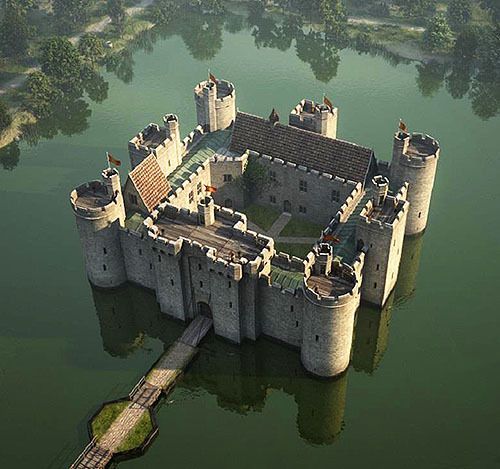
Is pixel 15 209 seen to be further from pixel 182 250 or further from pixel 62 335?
pixel 182 250

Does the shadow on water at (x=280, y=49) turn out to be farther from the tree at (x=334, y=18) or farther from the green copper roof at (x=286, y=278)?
the green copper roof at (x=286, y=278)

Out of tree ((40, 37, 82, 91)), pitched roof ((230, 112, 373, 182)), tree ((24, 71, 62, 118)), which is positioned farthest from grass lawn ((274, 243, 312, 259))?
tree ((40, 37, 82, 91))

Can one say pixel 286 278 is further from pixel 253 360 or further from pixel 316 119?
pixel 316 119

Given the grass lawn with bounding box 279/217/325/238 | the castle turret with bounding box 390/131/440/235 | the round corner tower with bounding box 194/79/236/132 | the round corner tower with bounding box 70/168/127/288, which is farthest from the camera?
the round corner tower with bounding box 194/79/236/132

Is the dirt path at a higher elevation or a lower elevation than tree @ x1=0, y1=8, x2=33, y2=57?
lower

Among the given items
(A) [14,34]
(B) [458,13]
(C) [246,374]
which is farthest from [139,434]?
(B) [458,13]

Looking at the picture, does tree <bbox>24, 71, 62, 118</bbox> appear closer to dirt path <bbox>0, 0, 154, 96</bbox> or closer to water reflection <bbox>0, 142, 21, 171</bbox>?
dirt path <bbox>0, 0, 154, 96</bbox>

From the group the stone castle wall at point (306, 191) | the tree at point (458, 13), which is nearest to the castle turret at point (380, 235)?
the stone castle wall at point (306, 191)
